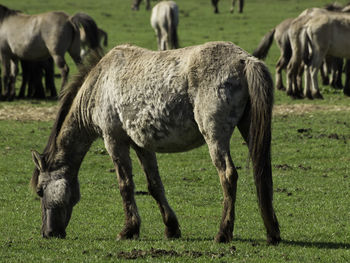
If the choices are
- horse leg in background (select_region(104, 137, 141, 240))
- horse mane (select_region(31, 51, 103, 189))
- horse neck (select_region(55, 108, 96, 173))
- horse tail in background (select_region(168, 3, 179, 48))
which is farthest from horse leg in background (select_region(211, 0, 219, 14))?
horse leg in background (select_region(104, 137, 141, 240))

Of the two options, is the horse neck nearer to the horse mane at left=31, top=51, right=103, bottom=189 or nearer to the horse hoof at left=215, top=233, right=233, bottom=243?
the horse mane at left=31, top=51, right=103, bottom=189

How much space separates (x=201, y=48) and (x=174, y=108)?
65 centimetres

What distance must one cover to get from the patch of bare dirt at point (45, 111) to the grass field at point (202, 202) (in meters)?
0.05

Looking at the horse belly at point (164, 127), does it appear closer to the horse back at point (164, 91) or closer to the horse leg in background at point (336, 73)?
the horse back at point (164, 91)

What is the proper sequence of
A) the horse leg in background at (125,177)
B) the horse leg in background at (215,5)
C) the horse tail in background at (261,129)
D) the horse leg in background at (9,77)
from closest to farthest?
1. the horse tail in background at (261,129)
2. the horse leg in background at (125,177)
3. the horse leg in background at (9,77)
4. the horse leg in background at (215,5)

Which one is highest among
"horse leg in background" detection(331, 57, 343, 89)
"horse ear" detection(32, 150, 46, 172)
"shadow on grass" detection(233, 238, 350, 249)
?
"horse ear" detection(32, 150, 46, 172)

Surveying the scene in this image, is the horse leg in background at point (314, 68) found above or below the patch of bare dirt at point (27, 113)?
above

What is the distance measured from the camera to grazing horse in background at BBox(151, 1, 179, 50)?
2689cm

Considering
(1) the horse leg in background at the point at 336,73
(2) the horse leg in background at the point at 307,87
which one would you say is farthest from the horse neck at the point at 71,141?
(1) the horse leg in background at the point at 336,73

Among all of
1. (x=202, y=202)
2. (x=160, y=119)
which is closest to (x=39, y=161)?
(x=160, y=119)

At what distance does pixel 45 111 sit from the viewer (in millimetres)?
18375

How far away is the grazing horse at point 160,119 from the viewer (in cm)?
679

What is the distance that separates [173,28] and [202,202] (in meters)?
17.9

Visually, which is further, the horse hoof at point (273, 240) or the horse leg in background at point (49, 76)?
the horse leg in background at point (49, 76)
